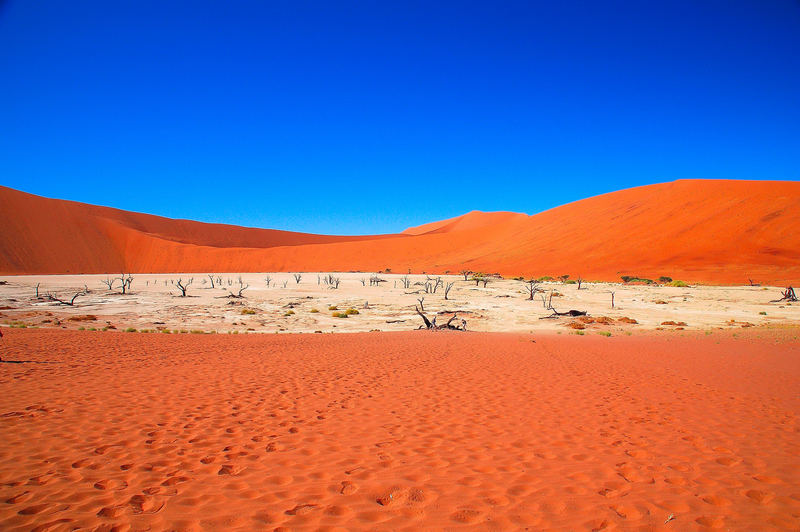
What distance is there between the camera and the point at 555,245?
5875cm

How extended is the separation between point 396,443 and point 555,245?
191 feet

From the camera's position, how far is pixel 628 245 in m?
49.0

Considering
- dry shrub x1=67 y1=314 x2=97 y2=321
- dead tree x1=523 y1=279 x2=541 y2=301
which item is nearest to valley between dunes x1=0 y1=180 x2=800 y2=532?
dry shrub x1=67 y1=314 x2=97 y2=321

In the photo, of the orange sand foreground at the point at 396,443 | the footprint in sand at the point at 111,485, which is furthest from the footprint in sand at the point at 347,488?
the footprint in sand at the point at 111,485

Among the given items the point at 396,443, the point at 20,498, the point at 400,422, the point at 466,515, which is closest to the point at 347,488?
the point at 466,515

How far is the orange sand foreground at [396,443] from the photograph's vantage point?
11.2 feet

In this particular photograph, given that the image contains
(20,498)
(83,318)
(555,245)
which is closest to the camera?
(20,498)

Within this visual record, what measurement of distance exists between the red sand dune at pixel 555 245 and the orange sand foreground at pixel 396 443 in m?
32.7

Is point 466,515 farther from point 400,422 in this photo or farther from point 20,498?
point 20,498

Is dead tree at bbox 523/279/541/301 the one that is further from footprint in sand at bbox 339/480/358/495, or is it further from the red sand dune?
footprint in sand at bbox 339/480/358/495

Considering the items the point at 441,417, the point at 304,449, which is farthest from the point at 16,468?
the point at 441,417

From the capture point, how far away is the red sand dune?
3994cm

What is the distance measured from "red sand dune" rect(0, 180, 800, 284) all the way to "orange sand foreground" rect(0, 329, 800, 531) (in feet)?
107

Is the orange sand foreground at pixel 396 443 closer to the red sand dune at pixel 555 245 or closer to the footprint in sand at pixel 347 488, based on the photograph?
the footprint in sand at pixel 347 488
